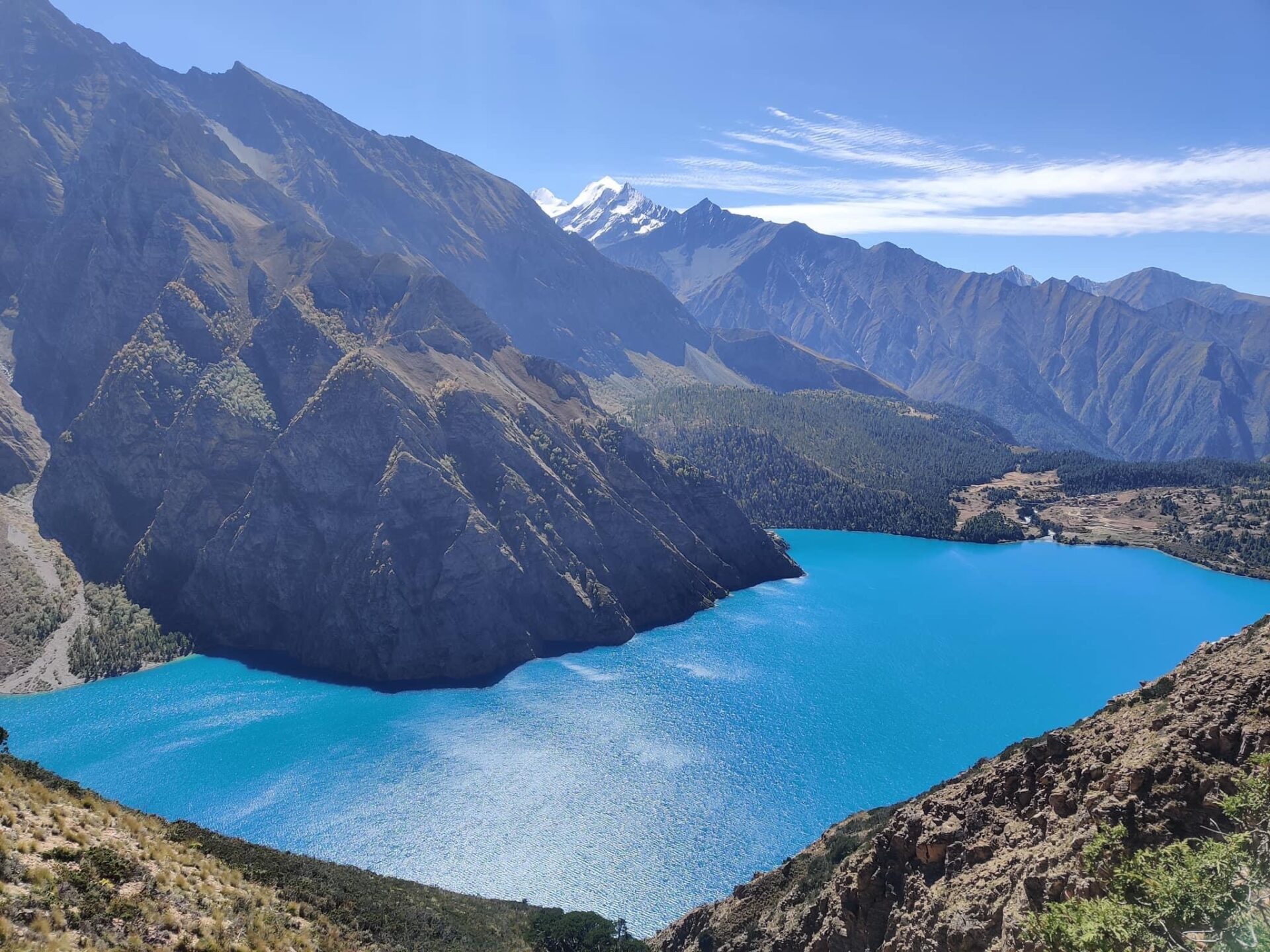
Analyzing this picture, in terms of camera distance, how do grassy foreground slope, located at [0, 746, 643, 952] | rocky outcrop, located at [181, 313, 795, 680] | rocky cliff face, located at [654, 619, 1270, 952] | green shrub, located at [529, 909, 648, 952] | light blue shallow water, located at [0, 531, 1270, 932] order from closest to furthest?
grassy foreground slope, located at [0, 746, 643, 952] → rocky cliff face, located at [654, 619, 1270, 952] → green shrub, located at [529, 909, 648, 952] → light blue shallow water, located at [0, 531, 1270, 932] → rocky outcrop, located at [181, 313, 795, 680]

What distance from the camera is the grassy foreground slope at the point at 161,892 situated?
98.4 ft

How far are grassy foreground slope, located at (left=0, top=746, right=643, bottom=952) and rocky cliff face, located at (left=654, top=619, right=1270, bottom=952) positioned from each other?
27.7 m

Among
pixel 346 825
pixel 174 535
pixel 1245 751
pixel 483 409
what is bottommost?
pixel 346 825

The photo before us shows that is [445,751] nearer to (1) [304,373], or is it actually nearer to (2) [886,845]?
(2) [886,845]

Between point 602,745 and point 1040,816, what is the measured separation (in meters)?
84.5

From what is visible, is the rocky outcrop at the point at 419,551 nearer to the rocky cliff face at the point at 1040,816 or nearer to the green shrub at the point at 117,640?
the green shrub at the point at 117,640

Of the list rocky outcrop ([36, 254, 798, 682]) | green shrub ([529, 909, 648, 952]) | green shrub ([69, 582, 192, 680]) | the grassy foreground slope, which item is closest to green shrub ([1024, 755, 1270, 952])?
the grassy foreground slope

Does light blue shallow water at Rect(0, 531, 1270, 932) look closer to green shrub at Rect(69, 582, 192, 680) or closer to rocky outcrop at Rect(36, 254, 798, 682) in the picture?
green shrub at Rect(69, 582, 192, 680)

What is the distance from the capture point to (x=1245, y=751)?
31.8m

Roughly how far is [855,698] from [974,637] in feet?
168

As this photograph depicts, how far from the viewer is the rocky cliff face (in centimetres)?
3219

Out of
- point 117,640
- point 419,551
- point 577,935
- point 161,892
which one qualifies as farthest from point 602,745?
point 117,640

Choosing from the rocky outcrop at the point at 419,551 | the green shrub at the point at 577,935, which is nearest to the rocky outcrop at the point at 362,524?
the rocky outcrop at the point at 419,551

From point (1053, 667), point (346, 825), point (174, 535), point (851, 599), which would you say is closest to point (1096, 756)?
point (346, 825)
